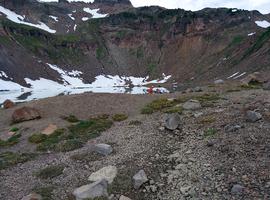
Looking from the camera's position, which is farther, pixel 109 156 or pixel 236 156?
pixel 109 156

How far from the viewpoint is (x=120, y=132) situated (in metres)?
24.2

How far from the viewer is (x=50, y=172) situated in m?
19.0

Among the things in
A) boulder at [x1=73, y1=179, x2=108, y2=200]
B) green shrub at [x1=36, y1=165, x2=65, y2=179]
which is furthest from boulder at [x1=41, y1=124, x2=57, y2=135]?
boulder at [x1=73, y1=179, x2=108, y2=200]

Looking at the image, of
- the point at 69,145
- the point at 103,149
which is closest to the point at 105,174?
the point at 103,149

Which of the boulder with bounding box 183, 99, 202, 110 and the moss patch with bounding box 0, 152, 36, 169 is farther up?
the boulder with bounding box 183, 99, 202, 110

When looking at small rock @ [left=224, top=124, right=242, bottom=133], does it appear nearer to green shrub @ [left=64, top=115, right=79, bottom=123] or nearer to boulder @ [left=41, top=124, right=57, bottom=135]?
boulder @ [left=41, top=124, right=57, bottom=135]

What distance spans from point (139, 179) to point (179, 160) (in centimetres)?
259

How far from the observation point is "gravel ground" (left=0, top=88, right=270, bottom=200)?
15516 millimetres

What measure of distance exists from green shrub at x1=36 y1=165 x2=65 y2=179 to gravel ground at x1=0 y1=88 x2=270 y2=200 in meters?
0.31

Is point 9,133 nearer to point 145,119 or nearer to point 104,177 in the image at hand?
point 145,119

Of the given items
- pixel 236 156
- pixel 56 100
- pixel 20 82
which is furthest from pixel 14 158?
pixel 20 82

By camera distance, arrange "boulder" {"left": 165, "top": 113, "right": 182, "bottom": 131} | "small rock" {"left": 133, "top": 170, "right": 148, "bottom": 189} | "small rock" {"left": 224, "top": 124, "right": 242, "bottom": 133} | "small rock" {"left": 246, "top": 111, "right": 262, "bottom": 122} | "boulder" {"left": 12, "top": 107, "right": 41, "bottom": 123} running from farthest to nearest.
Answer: "boulder" {"left": 12, "top": 107, "right": 41, "bottom": 123} → "boulder" {"left": 165, "top": 113, "right": 182, "bottom": 131} → "small rock" {"left": 246, "top": 111, "right": 262, "bottom": 122} → "small rock" {"left": 224, "top": 124, "right": 242, "bottom": 133} → "small rock" {"left": 133, "top": 170, "right": 148, "bottom": 189}

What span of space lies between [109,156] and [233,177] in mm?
6775

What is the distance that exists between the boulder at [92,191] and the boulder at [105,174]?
0.77 m
